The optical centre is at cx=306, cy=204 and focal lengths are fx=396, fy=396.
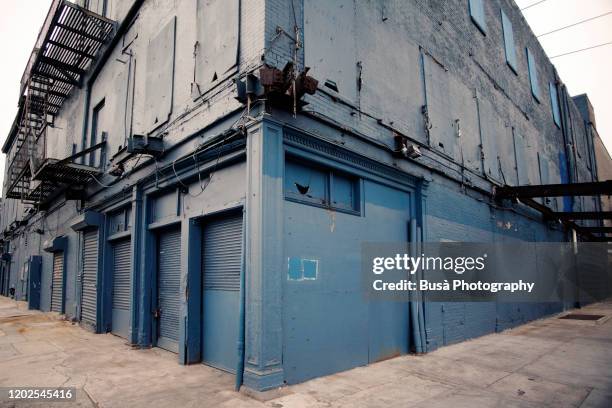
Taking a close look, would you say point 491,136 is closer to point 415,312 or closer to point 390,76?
point 390,76

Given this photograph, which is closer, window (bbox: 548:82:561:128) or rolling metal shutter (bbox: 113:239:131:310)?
rolling metal shutter (bbox: 113:239:131:310)

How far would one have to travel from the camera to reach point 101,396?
18.0 feet

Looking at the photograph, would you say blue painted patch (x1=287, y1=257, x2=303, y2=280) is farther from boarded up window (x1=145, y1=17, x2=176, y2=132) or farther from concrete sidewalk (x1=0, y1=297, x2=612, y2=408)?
boarded up window (x1=145, y1=17, x2=176, y2=132)

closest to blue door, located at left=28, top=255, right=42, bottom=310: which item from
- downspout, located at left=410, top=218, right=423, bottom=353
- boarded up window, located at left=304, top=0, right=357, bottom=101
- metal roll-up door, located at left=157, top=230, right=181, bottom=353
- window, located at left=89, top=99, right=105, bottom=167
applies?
window, located at left=89, top=99, right=105, bottom=167

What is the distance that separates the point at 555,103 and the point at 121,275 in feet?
77.6

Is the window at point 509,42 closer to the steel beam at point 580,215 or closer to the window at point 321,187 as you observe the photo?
the steel beam at point 580,215

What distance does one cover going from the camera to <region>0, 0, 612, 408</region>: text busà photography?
583 centimetres

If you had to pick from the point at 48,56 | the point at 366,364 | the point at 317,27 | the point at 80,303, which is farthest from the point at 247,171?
the point at 48,56

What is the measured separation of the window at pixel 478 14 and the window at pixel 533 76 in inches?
226

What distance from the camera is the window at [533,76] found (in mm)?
18422

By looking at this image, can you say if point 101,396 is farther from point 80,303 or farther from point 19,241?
point 19,241

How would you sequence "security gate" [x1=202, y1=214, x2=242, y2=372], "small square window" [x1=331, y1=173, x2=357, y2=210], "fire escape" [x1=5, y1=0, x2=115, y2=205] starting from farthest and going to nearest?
"fire escape" [x1=5, y1=0, x2=115, y2=205]
"small square window" [x1=331, y1=173, x2=357, y2=210]
"security gate" [x1=202, y1=214, x2=242, y2=372]

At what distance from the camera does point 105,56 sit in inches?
505

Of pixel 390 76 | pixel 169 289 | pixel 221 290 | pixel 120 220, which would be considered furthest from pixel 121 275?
pixel 390 76
